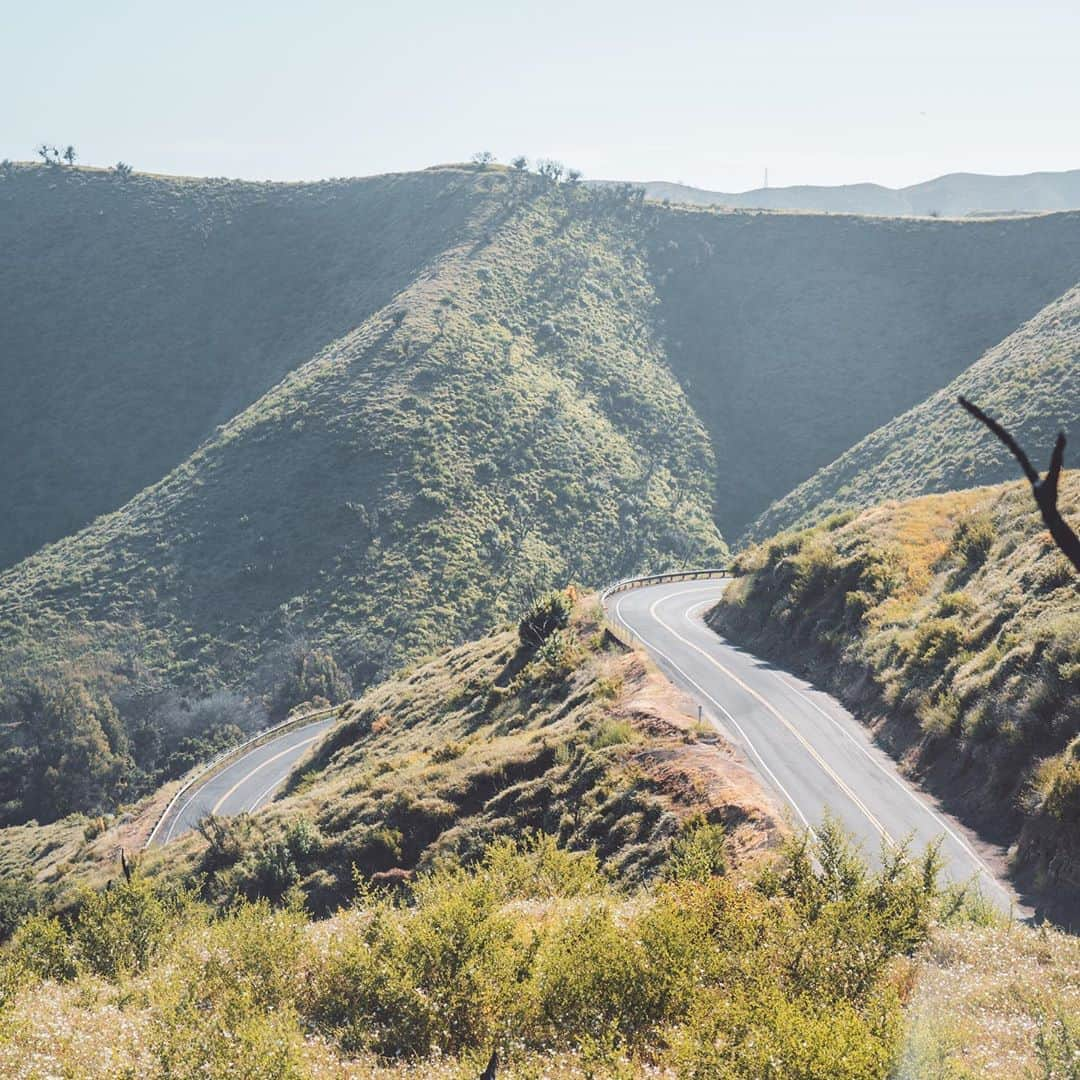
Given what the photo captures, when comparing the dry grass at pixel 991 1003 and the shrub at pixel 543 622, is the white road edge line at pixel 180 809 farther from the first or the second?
the dry grass at pixel 991 1003

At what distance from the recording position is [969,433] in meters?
62.1

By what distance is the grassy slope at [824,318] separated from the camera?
86188 millimetres

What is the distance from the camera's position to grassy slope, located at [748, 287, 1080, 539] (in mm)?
55406

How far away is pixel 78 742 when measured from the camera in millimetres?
51406

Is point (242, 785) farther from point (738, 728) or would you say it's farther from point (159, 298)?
point (159, 298)

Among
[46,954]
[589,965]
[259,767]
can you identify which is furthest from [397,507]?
[589,965]

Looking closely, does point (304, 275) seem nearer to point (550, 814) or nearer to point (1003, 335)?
point (1003, 335)

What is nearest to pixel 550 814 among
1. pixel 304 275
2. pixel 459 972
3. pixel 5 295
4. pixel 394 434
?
pixel 459 972

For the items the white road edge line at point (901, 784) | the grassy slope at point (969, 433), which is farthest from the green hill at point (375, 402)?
the white road edge line at point (901, 784)

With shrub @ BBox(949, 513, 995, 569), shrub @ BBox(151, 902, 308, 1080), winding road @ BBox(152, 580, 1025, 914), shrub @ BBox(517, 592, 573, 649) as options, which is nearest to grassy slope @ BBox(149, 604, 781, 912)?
shrub @ BBox(517, 592, 573, 649)

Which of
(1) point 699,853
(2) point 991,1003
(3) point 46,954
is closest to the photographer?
(2) point 991,1003

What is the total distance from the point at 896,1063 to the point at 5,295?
386 ft

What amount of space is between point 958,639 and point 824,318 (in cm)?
8122

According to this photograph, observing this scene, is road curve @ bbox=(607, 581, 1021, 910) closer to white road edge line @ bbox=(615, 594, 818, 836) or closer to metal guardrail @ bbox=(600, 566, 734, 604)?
white road edge line @ bbox=(615, 594, 818, 836)
